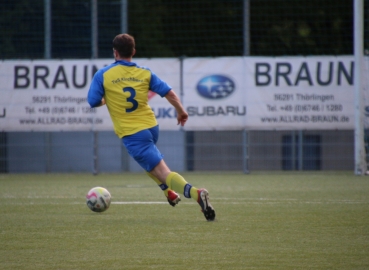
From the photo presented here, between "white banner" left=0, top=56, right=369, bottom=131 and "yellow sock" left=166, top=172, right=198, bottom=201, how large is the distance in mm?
9453

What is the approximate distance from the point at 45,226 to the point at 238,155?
42.0 feet

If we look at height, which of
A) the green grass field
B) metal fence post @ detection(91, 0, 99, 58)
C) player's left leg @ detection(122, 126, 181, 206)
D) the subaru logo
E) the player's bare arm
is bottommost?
the green grass field

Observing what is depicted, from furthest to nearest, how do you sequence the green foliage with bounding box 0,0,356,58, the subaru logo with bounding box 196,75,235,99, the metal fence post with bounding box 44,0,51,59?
the green foliage with bounding box 0,0,356,58, the metal fence post with bounding box 44,0,51,59, the subaru logo with bounding box 196,75,235,99

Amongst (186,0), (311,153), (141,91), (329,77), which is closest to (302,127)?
(329,77)

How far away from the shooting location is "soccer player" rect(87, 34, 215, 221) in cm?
751

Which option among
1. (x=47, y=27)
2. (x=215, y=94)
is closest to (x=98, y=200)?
(x=215, y=94)

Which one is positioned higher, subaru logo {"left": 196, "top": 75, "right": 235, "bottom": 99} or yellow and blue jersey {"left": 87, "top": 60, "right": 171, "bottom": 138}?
subaru logo {"left": 196, "top": 75, "right": 235, "bottom": 99}

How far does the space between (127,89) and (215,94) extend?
9.49 meters

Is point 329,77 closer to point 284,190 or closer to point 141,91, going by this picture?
point 284,190

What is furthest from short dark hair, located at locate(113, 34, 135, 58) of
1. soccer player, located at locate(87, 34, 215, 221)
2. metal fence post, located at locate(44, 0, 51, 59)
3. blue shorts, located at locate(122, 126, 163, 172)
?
metal fence post, located at locate(44, 0, 51, 59)

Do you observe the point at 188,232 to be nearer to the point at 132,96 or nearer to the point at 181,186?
the point at 181,186

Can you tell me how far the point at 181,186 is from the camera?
7.37 metres

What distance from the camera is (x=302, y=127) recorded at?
660 inches

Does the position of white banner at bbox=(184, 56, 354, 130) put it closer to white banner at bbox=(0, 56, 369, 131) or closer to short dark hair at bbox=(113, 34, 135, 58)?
white banner at bbox=(0, 56, 369, 131)
